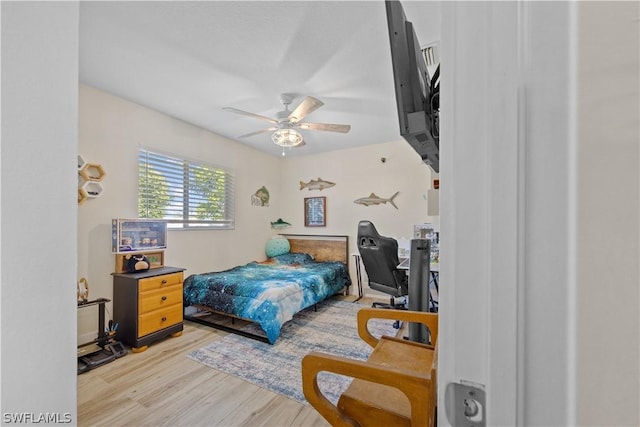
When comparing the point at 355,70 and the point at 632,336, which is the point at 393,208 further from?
the point at 632,336

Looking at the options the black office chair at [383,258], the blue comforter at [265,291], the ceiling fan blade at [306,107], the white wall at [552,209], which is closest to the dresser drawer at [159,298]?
the blue comforter at [265,291]

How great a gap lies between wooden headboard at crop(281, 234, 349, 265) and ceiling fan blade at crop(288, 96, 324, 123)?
2451mm

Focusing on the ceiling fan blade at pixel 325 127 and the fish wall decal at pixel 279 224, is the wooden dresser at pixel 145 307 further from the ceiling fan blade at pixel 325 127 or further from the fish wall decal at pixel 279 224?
the fish wall decal at pixel 279 224

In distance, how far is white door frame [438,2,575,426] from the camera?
35cm

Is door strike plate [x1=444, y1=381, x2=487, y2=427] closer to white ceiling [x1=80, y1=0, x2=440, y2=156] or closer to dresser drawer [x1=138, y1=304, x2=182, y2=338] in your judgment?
white ceiling [x1=80, y1=0, x2=440, y2=156]

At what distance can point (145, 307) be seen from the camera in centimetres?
250

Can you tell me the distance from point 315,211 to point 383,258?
234 cm

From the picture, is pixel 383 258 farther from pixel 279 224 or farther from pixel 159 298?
pixel 279 224

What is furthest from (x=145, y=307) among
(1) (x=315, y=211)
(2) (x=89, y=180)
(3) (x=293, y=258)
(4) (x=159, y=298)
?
(1) (x=315, y=211)

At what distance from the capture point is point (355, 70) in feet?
7.38

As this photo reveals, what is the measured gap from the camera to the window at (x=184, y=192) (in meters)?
3.08

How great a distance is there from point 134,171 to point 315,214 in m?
2.79

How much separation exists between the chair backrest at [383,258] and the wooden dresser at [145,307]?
6.63ft

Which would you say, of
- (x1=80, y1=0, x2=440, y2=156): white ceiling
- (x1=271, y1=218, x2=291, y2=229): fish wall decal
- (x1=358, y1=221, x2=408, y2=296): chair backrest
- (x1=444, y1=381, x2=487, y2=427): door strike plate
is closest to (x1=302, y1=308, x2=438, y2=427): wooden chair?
(x1=444, y1=381, x2=487, y2=427): door strike plate
